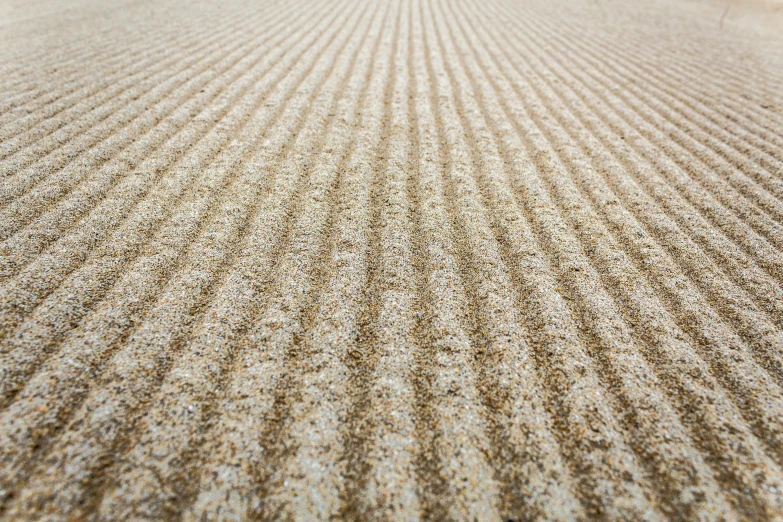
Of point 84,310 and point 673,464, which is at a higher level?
point 84,310

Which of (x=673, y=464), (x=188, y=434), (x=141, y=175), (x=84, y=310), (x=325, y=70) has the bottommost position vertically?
(x=673, y=464)

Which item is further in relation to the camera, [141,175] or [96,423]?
[141,175]

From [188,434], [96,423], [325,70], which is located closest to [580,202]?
[188,434]

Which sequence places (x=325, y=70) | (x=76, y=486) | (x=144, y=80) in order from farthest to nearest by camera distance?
(x=325, y=70) → (x=144, y=80) → (x=76, y=486)

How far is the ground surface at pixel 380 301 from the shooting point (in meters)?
1.57

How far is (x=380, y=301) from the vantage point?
232 centimetres

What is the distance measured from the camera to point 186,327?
2080 mm

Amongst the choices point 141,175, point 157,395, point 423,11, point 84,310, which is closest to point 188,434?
point 157,395

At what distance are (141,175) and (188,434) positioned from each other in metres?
2.42

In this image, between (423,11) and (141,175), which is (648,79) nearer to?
(423,11)

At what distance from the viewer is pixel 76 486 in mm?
1451

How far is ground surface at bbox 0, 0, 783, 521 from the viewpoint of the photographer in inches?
61.6

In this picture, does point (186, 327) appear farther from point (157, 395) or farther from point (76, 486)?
point (76, 486)

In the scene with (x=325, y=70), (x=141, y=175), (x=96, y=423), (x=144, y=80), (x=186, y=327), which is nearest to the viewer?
(x=96, y=423)
